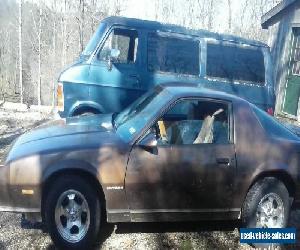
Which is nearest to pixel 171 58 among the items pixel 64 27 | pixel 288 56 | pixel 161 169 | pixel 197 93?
pixel 197 93

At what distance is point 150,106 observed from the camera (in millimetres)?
4129

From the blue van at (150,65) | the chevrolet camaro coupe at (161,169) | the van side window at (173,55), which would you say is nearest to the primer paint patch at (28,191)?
the chevrolet camaro coupe at (161,169)

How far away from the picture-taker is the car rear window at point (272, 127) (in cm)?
410

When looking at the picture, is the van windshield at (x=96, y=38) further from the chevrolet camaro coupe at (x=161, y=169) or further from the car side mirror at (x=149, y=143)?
the car side mirror at (x=149, y=143)

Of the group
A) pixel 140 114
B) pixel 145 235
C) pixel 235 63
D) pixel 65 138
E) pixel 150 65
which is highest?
pixel 235 63

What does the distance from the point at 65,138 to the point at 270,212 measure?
245 cm

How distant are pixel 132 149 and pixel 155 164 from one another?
28cm

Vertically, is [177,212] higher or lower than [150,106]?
lower

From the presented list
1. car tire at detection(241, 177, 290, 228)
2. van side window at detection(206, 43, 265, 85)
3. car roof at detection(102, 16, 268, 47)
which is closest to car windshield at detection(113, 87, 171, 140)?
car tire at detection(241, 177, 290, 228)

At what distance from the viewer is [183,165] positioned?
375 cm

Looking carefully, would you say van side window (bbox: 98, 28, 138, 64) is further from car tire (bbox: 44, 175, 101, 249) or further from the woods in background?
the woods in background

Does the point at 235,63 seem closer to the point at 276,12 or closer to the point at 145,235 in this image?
the point at 145,235

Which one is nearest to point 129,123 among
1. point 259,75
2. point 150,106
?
point 150,106

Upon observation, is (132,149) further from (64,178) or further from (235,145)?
(235,145)
